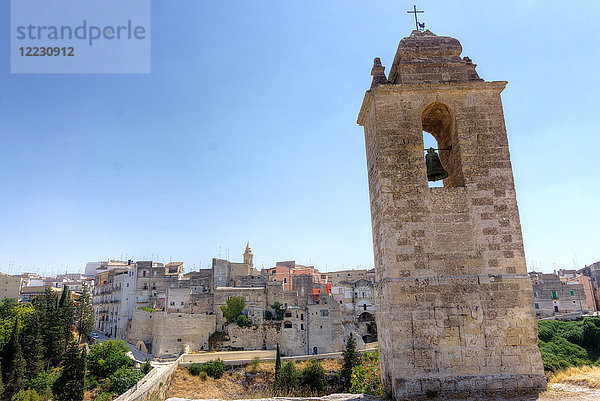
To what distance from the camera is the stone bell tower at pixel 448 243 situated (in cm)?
594

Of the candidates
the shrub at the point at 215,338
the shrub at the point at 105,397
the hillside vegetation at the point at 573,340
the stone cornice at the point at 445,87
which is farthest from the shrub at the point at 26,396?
the hillside vegetation at the point at 573,340

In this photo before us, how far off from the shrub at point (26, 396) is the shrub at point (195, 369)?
962 centimetres

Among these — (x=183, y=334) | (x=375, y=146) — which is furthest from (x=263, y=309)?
(x=375, y=146)

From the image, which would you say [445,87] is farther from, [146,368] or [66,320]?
[66,320]

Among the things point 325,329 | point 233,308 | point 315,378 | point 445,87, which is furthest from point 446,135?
point 233,308

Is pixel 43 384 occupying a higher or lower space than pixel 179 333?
lower

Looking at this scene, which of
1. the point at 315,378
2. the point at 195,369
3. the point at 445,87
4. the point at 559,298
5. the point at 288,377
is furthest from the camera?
the point at 559,298

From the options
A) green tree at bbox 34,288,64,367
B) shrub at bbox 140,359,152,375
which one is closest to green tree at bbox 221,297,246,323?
shrub at bbox 140,359,152,375

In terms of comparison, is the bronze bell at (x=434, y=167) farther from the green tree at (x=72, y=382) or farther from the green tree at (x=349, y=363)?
the green tree at (x=72, y=382)

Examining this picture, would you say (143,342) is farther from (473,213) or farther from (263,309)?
(473,213)

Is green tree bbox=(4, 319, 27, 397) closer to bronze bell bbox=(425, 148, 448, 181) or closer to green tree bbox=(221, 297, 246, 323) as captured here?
green tree bbox=(221, 297, 246, 323)

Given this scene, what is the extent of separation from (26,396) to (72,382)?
250 cm

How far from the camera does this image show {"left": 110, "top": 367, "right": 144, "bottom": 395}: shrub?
26258mm

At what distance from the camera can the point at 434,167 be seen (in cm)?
725
